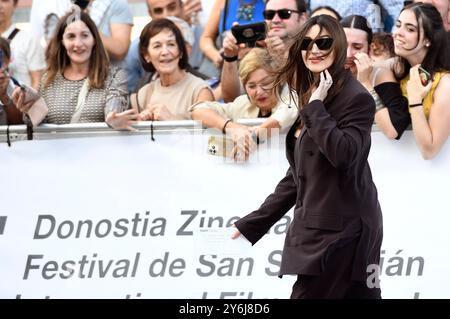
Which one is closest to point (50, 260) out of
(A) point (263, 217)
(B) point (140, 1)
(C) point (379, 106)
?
(A) point (263, 217)

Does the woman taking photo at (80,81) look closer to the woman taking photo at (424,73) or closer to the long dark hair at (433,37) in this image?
the woman taking photo at (424,73)

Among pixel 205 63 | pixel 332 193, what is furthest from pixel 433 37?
pixel 205 63

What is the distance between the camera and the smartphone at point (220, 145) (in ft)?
21.8

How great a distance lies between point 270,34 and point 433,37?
4.12 feet

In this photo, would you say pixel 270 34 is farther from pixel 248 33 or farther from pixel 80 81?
pixel 80 81

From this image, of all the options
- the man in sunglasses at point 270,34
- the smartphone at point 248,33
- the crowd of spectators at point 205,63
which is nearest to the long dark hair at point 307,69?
the crowd of spectators at point 205,63

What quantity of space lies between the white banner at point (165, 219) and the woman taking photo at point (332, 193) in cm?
128

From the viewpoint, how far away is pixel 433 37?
6.41 metres

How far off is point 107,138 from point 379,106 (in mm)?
1677

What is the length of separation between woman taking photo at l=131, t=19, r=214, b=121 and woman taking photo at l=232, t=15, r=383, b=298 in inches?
82.7

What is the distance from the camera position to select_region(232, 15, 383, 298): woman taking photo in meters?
5.02
